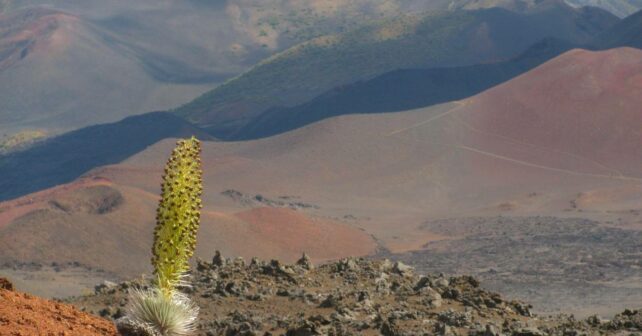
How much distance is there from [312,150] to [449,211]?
37.4 ft

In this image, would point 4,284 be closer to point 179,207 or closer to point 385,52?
point 179,207

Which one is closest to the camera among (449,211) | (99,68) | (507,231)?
(507,231)

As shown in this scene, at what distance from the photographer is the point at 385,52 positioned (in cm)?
10856

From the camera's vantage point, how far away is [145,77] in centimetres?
12362

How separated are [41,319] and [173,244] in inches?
52.1

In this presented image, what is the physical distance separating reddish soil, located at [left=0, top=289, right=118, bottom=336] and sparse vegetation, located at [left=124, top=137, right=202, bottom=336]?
1.63ft

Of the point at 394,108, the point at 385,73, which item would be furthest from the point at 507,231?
the point at 385,73

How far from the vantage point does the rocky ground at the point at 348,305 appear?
1452 cm

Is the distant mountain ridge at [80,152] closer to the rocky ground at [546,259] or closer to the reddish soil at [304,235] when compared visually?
the reddish soil at [304,235]

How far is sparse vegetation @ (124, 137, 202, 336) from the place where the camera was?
312 inches

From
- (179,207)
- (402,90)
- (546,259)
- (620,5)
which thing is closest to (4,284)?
(179,207)

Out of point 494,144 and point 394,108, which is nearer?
point 494,144

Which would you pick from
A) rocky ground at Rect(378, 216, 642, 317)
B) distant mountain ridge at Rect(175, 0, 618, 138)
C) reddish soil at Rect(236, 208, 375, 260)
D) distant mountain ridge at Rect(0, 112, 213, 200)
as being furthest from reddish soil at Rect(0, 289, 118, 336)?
distant mountain ridge at Rect(175, 0, 618, 138)

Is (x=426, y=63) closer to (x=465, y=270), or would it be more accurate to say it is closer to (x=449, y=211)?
(x=449, y=211)
